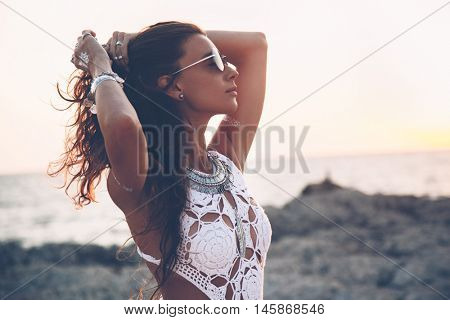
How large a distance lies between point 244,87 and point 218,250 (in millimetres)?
950

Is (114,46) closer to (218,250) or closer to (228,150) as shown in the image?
(228,150)

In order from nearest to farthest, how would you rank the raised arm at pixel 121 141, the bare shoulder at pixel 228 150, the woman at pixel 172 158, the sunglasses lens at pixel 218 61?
1. the raised arm at pixel 121 141
2. the woman at pixel 172 158
3. the sunglasses lens at pixel 218 61
4. the bare shoulder at pixel 228 150

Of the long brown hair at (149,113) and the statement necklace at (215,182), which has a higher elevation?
the long brown hair at (149,113)

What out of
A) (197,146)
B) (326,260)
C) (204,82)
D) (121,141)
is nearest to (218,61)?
(204,82)

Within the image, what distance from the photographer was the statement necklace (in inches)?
105

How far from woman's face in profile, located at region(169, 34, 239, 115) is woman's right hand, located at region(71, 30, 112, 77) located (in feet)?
1.10

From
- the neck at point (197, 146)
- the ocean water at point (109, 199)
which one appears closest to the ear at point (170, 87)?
the neck at point (197, 146)

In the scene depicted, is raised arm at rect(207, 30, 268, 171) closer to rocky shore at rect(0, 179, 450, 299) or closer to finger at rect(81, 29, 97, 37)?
finger at rect(81, 29, 97, 37)

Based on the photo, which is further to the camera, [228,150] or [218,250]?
[228,150]

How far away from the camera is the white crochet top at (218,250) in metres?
2.58

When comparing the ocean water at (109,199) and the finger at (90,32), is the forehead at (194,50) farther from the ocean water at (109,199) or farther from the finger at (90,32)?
the ocean water at (109,199)

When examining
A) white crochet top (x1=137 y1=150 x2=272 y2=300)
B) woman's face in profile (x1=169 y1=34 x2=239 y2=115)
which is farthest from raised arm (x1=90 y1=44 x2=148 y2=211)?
woman's face in profile (x1=169 y1=34 x2=239 y2=115)

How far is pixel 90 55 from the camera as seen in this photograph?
8.90 ft

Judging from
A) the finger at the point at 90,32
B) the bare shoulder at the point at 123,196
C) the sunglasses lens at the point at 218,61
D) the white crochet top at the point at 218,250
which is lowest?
the white crochet top at the point at 218,250
